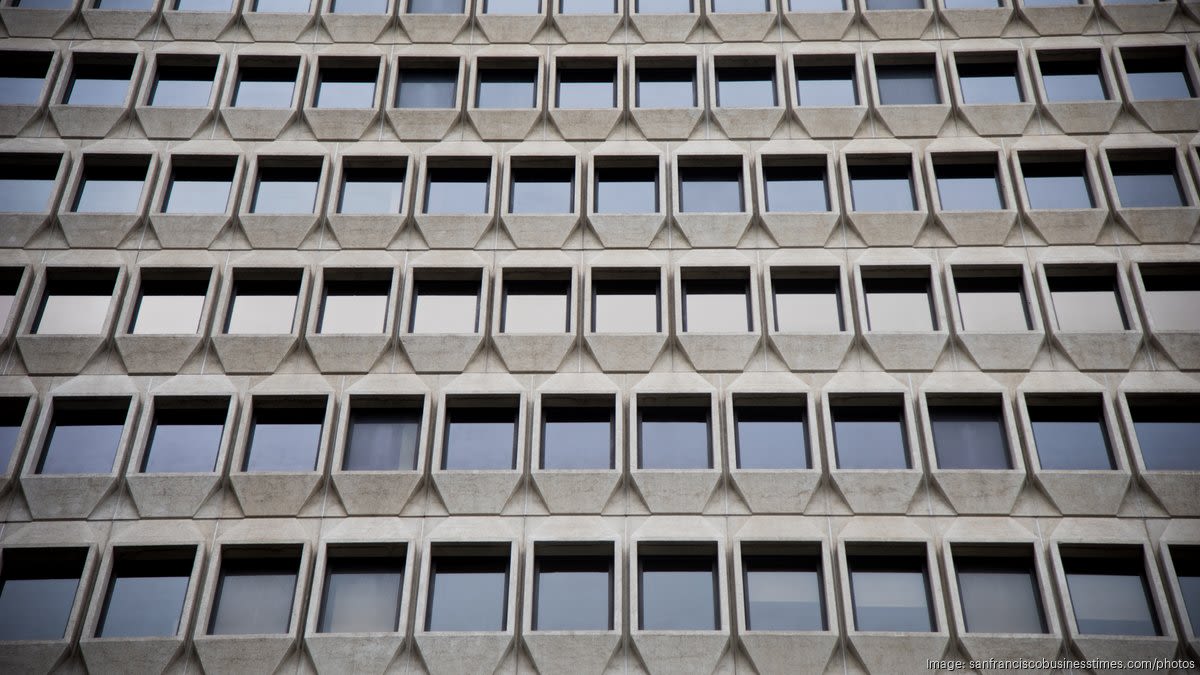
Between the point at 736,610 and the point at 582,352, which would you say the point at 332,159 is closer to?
the point at 582,352

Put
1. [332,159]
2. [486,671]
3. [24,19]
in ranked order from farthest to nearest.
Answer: [24,19] → [332,159] → [486,671]

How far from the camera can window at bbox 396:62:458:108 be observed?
95.9ft

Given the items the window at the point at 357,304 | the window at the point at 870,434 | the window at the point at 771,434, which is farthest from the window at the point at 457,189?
the window at the point at 870,434

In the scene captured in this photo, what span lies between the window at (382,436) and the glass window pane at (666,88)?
1060cm

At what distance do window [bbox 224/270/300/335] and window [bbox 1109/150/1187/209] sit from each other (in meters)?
20.6

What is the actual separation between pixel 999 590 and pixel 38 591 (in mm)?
20331

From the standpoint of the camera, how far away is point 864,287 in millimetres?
26406

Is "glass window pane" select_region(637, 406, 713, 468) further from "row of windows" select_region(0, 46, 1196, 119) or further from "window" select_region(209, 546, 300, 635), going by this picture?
"row of windows" select_region(0, 46, 1196, 119)

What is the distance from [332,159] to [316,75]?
9.70 feet

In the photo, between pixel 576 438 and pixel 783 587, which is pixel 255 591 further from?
pixel 783 587

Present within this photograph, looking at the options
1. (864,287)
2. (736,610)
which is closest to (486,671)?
(736,610)

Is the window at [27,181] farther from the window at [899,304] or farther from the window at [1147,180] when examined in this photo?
the window at [1147,180]

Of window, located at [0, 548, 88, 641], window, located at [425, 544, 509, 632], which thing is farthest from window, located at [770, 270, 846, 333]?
window, located at [0, 548, 88, 641]

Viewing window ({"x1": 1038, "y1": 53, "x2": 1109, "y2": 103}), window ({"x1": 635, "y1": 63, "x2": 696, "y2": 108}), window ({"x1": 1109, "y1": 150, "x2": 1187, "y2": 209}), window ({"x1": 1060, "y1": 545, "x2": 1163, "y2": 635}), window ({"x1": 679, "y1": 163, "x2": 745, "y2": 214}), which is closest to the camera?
window ({"x1": 1060, "y1": 545, "x2": 1163, "y2": 635})
